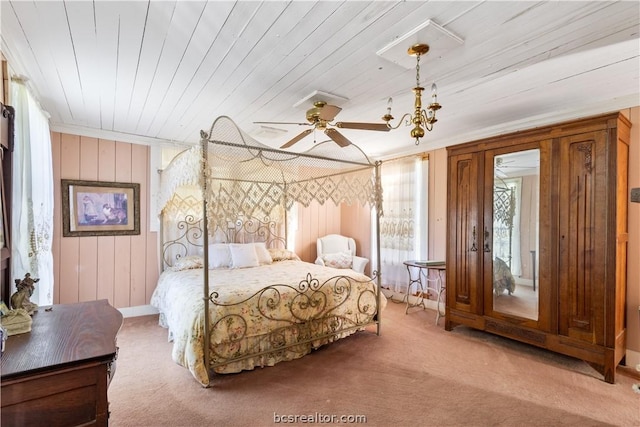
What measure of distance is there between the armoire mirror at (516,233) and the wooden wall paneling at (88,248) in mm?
4734

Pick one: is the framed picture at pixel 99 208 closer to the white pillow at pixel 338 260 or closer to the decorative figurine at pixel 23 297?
the decorative figurine at pixel 23 297

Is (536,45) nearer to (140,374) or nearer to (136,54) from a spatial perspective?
(136,54)

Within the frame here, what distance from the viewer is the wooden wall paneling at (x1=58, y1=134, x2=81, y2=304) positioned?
12.4ft

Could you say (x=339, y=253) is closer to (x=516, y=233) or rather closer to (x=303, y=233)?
(x=303, y=233)

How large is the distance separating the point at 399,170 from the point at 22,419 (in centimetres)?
473

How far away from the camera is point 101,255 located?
13.1ft

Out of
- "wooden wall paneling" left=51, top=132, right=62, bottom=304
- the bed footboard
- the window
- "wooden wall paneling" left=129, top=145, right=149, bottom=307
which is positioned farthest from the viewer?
the window

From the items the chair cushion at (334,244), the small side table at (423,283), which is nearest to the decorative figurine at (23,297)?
the small side table at (423,283)

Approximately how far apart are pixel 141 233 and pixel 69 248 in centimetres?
78

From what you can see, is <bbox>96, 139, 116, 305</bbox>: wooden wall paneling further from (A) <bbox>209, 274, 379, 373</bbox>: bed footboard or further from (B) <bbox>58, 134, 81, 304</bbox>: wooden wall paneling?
(A) <bbox>209, 274, 379, 373</bbox>: bed footboard

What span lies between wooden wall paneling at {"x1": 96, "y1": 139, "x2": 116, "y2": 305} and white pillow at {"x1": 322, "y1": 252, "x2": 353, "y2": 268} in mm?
3034

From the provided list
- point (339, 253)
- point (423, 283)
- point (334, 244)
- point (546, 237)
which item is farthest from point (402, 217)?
point (546, 237)

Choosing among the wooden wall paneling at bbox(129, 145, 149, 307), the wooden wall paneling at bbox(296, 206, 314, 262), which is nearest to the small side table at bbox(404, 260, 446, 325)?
the wooden wall paneling at bbox(296, 206, 314, 262)

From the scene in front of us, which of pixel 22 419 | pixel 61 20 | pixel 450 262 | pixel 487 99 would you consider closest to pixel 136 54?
pixel 61 20
